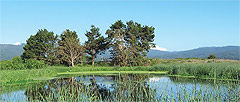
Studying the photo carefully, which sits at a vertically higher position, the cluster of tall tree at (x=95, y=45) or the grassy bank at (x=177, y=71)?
the cluster of tall tree at (x=95, y=45)

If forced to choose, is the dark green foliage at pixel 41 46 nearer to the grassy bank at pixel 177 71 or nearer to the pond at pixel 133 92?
the grassy bank at pixel 177 71

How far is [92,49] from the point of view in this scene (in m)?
28.1

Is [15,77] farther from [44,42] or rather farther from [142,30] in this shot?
[142,30]

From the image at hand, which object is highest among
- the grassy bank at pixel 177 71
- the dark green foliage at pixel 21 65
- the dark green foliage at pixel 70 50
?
the dark green foliage at pixel 70 50

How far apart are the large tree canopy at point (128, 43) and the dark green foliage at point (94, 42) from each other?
1.47m

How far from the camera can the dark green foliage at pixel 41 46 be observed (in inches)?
1085

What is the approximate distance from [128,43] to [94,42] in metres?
4.24

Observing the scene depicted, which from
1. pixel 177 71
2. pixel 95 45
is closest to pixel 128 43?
pixel 95 45

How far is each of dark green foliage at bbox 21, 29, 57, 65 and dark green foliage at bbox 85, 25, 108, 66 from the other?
4204mm

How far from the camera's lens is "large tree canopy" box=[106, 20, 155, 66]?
83.1 ft

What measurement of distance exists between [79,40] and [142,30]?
779 cm

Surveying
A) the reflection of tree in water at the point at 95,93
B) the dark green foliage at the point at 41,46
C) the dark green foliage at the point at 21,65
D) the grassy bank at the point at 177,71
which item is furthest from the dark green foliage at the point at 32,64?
the reflection of tree in water at the point at 95,93

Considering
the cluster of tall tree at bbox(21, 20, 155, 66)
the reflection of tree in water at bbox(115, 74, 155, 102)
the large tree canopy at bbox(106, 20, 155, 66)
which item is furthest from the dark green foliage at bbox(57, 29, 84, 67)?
the reflection of tree in water at bbox(115, 74, 155, 102)

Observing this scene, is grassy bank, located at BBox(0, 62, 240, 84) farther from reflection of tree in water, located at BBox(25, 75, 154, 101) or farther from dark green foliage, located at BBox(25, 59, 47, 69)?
dark green foliage, located at BBox(25, 59, 47, 69)
